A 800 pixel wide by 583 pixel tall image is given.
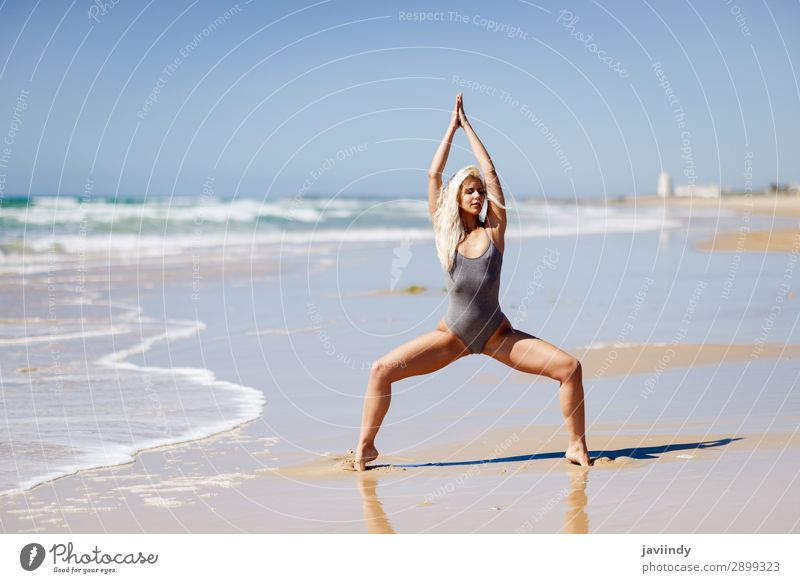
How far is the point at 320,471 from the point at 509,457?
1.43 meters

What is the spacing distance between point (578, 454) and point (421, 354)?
1.34 m

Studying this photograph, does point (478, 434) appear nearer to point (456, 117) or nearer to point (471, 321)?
point (471, 321)

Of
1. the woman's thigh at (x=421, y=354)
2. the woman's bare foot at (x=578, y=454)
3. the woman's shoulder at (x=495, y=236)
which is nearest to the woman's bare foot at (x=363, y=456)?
the woman's thigh at (x=421, y=354)

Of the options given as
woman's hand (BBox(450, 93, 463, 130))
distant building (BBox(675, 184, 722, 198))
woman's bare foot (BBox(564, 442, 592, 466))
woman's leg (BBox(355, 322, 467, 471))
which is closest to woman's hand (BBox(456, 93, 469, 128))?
woman's hand (BBox(450, 93, 463, 130))

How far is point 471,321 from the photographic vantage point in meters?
7.12

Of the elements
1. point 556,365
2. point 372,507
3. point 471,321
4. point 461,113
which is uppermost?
point 461,113

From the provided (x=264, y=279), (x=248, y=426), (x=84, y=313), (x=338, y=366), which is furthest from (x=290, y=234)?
(x=248, y=426)

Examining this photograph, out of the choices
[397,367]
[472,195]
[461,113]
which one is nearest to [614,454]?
[397,367]

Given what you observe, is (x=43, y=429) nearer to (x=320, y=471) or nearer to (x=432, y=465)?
(x=320, y=471)

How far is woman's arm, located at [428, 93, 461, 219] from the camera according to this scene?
7.28 m

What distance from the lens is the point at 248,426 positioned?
8.71 meters

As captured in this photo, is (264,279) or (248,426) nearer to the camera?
(248,426)

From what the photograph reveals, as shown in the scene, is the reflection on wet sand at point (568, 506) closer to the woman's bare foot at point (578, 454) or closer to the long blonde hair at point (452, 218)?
the woman's bare foot at point (578, 454)

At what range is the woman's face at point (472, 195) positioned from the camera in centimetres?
717
